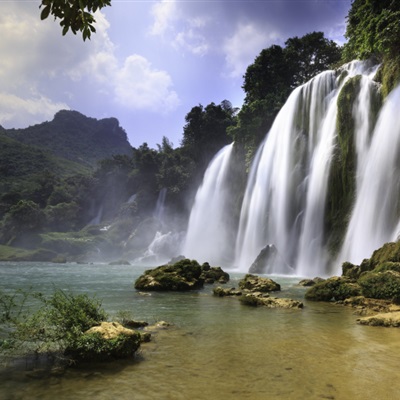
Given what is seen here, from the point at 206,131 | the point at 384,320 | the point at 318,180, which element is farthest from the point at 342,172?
the point at 206,131

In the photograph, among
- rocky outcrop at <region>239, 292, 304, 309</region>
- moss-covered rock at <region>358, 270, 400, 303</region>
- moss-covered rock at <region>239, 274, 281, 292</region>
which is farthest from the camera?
moss-covered rock at <region>239, 274, 281, 292</region>

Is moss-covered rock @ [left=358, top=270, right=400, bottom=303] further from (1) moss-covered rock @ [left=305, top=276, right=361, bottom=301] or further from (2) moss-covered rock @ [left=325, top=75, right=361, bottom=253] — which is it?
(2) moss-covered rock @ [left=325, top=75, right=361, bottom=253]

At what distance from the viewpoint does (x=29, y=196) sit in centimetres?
8094

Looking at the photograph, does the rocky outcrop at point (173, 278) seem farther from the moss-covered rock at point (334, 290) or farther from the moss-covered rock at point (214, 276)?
the moss-covered rock at point (334, 290)

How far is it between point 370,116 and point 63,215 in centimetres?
6469

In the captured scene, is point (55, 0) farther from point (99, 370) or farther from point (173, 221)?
point (173, 221)

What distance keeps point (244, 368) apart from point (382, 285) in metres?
8.25

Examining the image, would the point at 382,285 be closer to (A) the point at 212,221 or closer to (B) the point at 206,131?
(A) the point at 212,221

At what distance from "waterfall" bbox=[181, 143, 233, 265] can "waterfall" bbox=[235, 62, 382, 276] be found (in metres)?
7.91

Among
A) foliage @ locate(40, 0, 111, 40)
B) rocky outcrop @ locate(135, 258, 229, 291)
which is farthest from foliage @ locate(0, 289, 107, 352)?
rocky outcrop @ locate(135, 258, 229, 291)

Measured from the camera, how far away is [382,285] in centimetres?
1172

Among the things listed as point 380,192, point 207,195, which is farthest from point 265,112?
point 380,192

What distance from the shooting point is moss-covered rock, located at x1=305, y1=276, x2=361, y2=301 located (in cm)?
1289

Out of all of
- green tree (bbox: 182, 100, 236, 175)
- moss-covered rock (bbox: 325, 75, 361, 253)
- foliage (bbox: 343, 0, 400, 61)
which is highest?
green tree (bbox: 182, 100, 236, 175)
